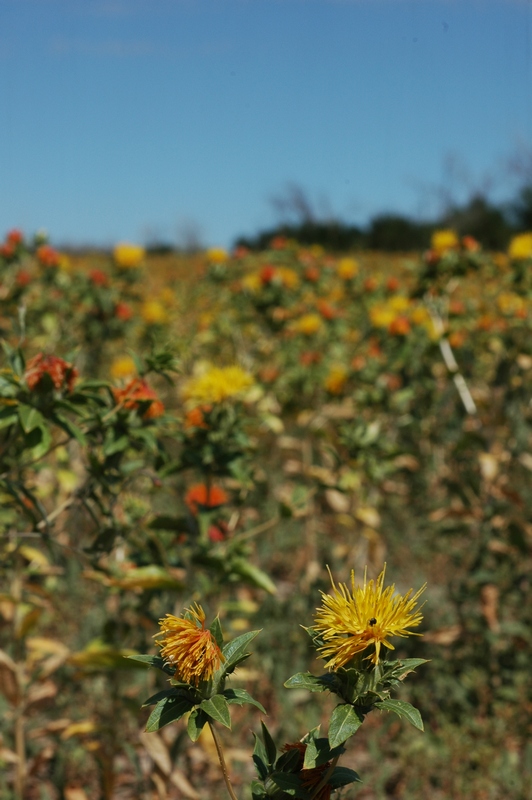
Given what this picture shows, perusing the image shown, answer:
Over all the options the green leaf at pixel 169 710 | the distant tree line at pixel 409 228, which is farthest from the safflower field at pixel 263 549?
the distant tree line at pixel 409 228

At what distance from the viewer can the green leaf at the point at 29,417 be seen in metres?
1.39

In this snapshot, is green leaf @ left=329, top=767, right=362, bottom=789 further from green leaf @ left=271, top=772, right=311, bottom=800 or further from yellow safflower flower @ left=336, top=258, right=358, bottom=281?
yellow safflower flower @ left=336, top=258, right=358, bottom=281

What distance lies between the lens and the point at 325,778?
88 centimetres

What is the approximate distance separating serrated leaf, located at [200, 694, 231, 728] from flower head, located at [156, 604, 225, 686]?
0.08 ft

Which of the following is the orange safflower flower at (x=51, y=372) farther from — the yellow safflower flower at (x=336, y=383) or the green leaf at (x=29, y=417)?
the yellow safflower flower at (x=336, y=383)

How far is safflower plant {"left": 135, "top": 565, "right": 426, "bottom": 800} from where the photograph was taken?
0.89 m

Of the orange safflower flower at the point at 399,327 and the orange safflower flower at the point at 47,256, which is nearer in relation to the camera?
the orange safflower flower at the point at 399,327

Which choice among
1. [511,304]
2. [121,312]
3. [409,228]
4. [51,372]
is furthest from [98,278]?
[409,228]

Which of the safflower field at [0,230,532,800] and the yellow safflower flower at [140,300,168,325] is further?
the yellow safflower flower at [140,300,168,325]

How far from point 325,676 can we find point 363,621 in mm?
101

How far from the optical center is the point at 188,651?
90cm

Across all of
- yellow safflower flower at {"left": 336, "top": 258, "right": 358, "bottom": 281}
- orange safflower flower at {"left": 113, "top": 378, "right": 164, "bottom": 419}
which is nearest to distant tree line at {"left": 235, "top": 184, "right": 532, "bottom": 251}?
yellow safflower flower at {"left": 336, "top": 258, "right": 358, "bottom": 281}

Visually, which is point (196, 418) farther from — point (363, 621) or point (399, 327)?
point (399, 327)

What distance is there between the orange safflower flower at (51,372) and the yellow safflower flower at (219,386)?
468 millimetres
